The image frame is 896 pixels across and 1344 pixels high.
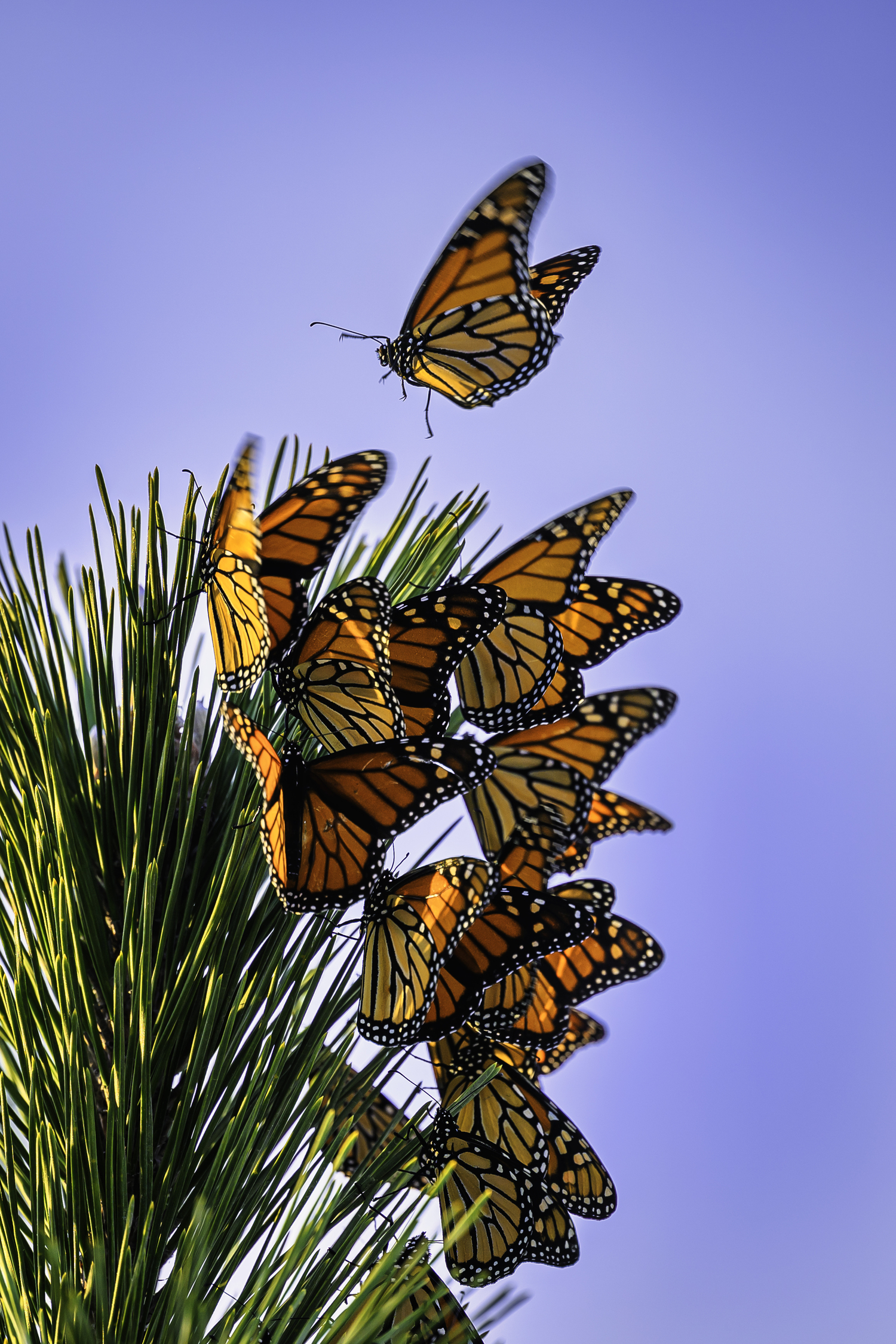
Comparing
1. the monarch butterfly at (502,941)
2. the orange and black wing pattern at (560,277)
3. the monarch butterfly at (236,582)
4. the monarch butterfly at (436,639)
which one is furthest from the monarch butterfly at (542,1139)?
the orange and black wing pattern at (560,277)

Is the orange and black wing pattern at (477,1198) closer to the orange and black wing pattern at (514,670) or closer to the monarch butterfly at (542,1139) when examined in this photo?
the monarch butterfly at (542,1139)

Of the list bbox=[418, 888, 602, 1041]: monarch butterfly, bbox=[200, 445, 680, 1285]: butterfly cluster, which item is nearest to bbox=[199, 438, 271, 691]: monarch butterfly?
bbox=[200, 445, 680, 1285]: butterfly cluster

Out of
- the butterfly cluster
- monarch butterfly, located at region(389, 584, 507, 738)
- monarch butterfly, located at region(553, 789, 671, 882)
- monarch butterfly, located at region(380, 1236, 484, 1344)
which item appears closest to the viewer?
monarch butterfly, located at region(380, 1236, 484, 1344)

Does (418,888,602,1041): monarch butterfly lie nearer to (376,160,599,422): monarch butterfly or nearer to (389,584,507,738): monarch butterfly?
(389,584,507,738): monarch butterfly

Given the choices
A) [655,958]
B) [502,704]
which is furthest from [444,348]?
[655,958]

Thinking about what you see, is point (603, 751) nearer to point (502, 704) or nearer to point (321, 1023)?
point (502, 704)

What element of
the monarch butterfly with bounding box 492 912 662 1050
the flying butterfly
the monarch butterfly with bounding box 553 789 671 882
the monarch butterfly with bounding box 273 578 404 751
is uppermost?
the monarch butterfly with bounding box 273 578 404 751
